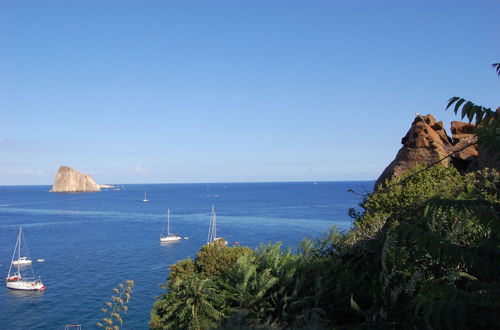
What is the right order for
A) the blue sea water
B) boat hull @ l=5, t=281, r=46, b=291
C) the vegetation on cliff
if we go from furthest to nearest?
boat hull @ l=5, t=281, r=46, b=291 < the blue sea water < the vegetation on cliff

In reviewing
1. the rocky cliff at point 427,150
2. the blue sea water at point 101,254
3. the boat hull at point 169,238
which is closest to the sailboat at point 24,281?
the blue sea water at point 101,254

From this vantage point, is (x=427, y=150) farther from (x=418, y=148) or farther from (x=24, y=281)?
(x=24, y=281)

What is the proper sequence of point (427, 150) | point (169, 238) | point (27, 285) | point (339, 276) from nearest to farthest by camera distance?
point (339, 276) → point (427, 150) → point (27, 285) → point (169, 238)

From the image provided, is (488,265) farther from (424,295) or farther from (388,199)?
(388,199)

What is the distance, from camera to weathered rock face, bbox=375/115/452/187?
2192 centimetres

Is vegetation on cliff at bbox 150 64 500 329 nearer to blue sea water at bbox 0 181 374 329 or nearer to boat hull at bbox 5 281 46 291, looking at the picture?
blue sea water at bbox 0 181 374 329

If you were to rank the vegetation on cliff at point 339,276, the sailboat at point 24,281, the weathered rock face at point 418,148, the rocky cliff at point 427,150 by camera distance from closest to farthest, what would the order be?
the vegetation on cliff at point 339,276 < the rocky cliff at point 427,150 < the weathered rock face at point 418,148 < the sailboat at point 24,281

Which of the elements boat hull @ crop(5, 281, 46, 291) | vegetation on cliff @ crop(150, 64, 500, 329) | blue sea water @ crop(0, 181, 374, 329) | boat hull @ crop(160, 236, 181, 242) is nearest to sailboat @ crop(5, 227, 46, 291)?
boat hull @ crop(5, 281, 46, 291)

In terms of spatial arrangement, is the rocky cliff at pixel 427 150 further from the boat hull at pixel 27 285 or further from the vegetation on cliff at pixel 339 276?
the boat hull at pixel 27 285

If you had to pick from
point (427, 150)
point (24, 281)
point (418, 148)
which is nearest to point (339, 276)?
point (427, 150)

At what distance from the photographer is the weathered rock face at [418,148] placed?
21.9 meters

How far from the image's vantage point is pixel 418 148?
22.5 m

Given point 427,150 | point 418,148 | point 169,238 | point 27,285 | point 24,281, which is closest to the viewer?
point 427,150

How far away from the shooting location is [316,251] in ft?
48.5
